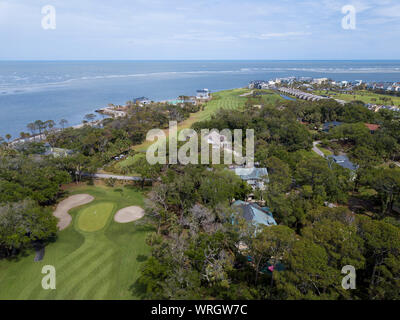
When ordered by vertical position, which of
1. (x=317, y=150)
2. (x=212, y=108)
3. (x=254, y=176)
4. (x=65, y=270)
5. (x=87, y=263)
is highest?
(x=212, y=108)

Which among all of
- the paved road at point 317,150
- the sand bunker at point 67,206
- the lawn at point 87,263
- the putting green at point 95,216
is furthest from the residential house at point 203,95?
the lawn at point 87,263

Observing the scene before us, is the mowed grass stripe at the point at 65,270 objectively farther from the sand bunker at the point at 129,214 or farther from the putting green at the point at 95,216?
the sand bunker at the point at 129,214

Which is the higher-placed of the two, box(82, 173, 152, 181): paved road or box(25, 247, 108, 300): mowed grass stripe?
box(82, 173, 152, 181): paved road

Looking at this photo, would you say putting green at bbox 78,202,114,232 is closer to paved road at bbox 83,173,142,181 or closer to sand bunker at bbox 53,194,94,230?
sand bunker at bbox 53,194,94,230

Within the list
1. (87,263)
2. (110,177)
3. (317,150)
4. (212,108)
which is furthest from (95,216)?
(212,108)

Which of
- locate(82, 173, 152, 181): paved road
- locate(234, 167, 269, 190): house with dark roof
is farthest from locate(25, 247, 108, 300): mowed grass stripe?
locate(234, 167, 269, 190): house with dark roof

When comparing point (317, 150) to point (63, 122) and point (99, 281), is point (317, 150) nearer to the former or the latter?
point (99, 281)

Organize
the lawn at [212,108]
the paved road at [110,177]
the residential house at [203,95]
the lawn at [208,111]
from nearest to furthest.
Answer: the paved road at [110,177]
the lawn at [208,111]
the lawn at [212,108]
the residential house at [203,95]
